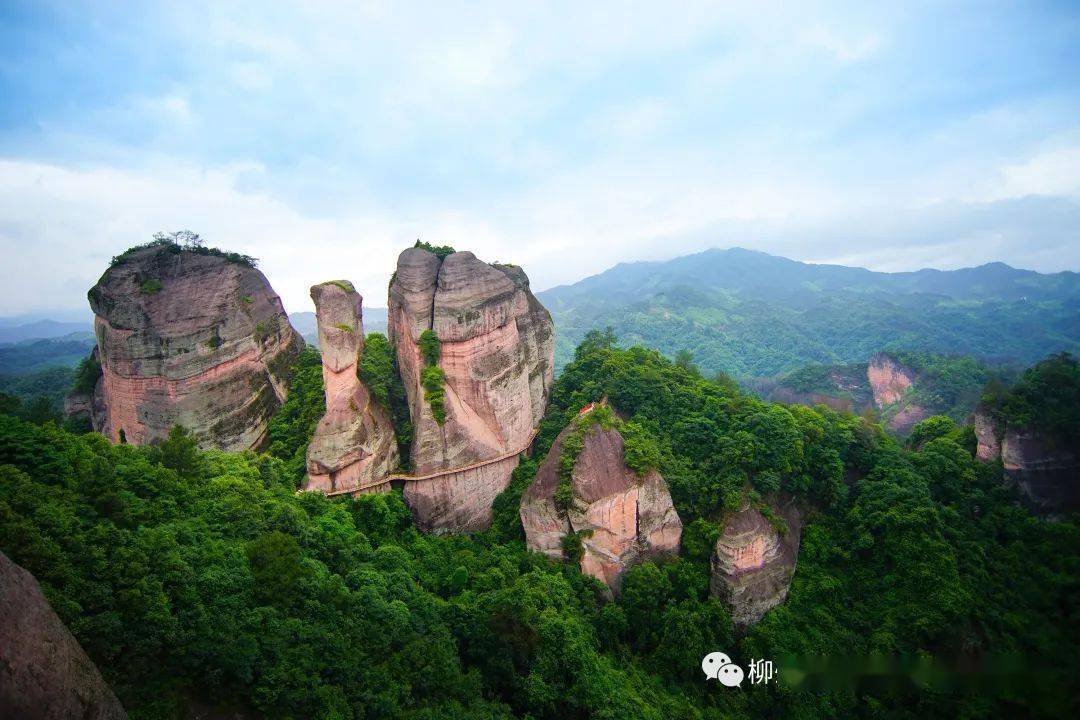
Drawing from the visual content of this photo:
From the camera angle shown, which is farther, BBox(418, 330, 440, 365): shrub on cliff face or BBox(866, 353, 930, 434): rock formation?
BBox(866, 353, 930, 434): rock formation

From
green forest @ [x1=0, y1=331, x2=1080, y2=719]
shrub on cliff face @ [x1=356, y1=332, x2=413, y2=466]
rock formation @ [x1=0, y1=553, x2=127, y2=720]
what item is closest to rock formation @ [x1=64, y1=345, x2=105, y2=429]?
green forest @ [x1=0, y1=331, x2=1080, y2=719]

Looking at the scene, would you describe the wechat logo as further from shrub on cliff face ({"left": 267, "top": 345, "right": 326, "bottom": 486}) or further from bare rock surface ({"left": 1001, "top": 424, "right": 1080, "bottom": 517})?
shrub on cliff face ({"left": 267, "top": 345, "right": 326, "bottom": 486})

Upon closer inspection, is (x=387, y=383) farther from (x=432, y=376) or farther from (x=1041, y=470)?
(x=1041, y=470)

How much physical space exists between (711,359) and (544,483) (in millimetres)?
86356

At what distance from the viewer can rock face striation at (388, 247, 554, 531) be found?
77.4ft

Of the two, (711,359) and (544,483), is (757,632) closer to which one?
(544,483)

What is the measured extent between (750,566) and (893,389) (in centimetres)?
6073

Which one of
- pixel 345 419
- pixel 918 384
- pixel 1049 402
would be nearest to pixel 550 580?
pixel 345 419

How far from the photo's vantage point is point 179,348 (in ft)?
71.5

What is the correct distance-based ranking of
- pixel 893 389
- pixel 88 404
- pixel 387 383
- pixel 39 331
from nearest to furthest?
1. pixel 88 404
2. pixel 387 383
3. pixel 893 389
4. pixel 39 331

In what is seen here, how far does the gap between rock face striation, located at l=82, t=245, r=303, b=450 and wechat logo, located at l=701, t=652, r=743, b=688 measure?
2176 centimetres

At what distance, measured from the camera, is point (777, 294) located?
190250 millimetres

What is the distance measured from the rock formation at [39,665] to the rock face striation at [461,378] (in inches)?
601

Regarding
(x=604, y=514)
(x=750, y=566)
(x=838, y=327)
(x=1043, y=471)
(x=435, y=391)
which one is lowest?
(x=838, y=327)
